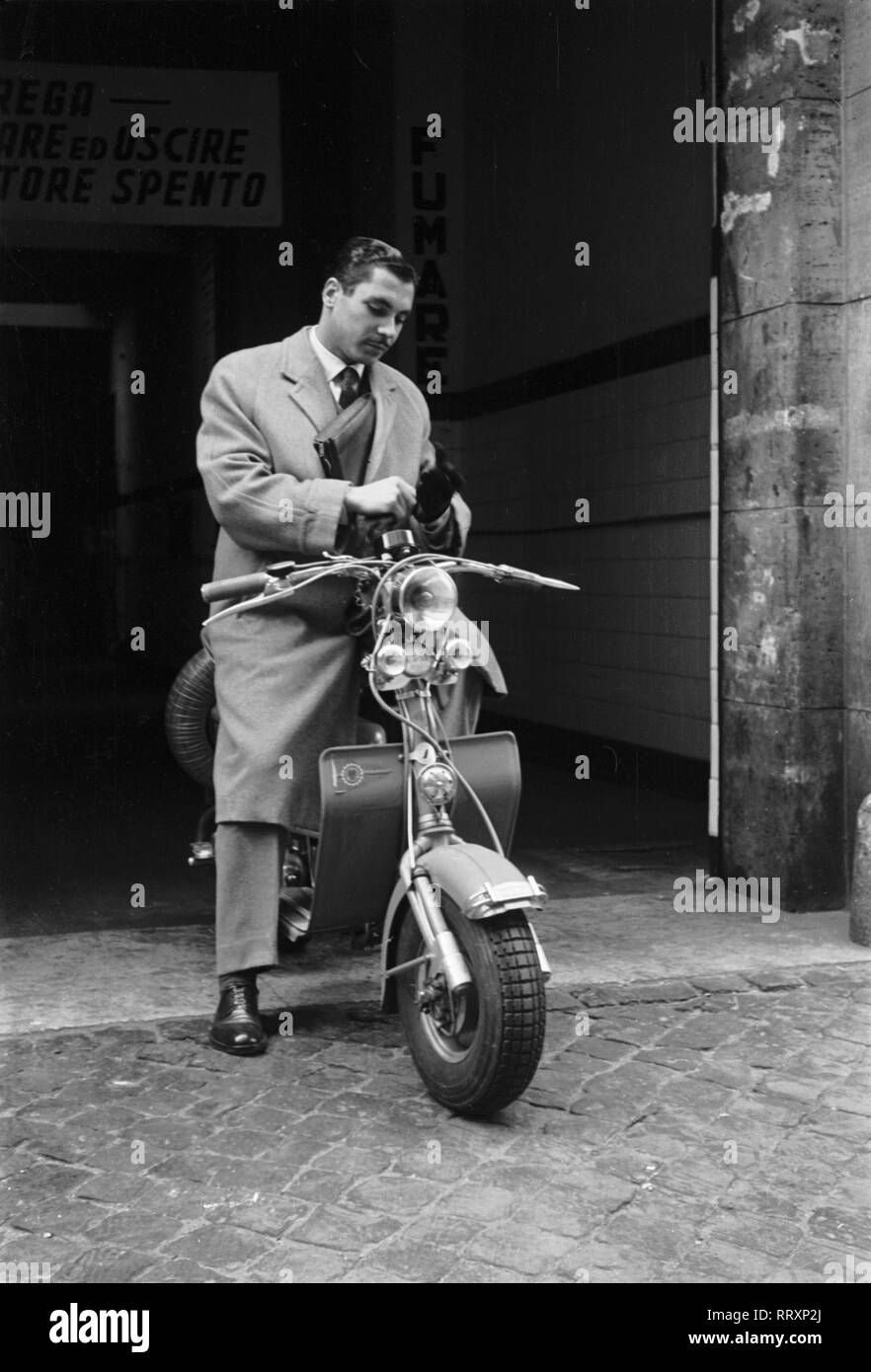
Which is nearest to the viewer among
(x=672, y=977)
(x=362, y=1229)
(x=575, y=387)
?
(x=362, y=1229)

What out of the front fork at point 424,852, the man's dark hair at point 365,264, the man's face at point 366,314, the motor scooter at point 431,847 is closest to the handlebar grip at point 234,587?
the motor scooter at point 431,847

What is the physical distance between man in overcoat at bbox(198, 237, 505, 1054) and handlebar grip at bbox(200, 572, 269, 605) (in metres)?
0.18

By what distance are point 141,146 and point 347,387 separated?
813 centimetres

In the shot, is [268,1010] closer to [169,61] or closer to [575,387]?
[575,387]

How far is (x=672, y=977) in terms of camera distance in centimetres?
500

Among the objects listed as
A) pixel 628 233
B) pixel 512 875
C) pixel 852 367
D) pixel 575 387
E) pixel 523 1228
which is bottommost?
pixel 523 1228

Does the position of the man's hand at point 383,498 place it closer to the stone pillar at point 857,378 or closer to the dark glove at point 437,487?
the dark glove at point 437,487

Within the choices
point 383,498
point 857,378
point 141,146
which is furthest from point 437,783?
point 141,146

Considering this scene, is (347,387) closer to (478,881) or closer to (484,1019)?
(478,881)

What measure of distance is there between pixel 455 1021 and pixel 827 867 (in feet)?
8.77

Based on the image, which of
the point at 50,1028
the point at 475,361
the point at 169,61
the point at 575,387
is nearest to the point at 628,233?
A: the point at 575,387

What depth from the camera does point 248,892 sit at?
4277 mm

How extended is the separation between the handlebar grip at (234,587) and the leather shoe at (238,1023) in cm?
110

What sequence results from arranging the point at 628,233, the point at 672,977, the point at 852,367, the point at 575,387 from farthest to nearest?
the point at 575,387, the point at 628,233, the point at 852,367, the point at 672,977
